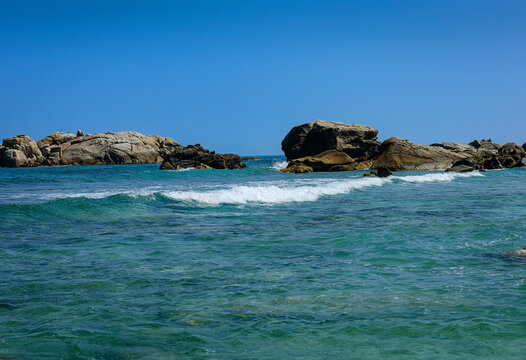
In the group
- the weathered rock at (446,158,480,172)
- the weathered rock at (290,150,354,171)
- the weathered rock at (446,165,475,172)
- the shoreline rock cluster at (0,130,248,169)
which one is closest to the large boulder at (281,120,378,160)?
the weathered rock at (290,150,354,171)

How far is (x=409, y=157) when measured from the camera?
44.5m

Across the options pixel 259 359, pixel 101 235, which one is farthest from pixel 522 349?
pixel 101 235

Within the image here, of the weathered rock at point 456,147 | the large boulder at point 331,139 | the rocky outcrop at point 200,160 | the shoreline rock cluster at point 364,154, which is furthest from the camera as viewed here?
the weathered rock at point 456,147

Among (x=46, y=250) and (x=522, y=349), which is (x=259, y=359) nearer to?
(x=522, y=349)

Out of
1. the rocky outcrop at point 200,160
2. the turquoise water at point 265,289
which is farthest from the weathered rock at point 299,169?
the turquoise water at point 265,289

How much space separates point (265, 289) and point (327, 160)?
4070 centimetres

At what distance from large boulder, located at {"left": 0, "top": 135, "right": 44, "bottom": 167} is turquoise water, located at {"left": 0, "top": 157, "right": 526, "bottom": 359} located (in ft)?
257

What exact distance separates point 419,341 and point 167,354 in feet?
7.20

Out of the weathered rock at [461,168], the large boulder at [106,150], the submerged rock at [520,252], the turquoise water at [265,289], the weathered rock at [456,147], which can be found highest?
the large boulder at [106,150]

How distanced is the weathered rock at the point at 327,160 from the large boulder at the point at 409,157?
2.95 metres

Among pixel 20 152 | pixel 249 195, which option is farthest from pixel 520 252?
pixel 20 152

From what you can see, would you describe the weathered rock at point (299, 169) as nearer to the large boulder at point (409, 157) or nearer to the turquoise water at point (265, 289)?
the large boulder at point (409, 157)

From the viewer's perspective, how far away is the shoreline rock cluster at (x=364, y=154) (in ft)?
145

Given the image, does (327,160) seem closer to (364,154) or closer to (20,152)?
(364,154)
